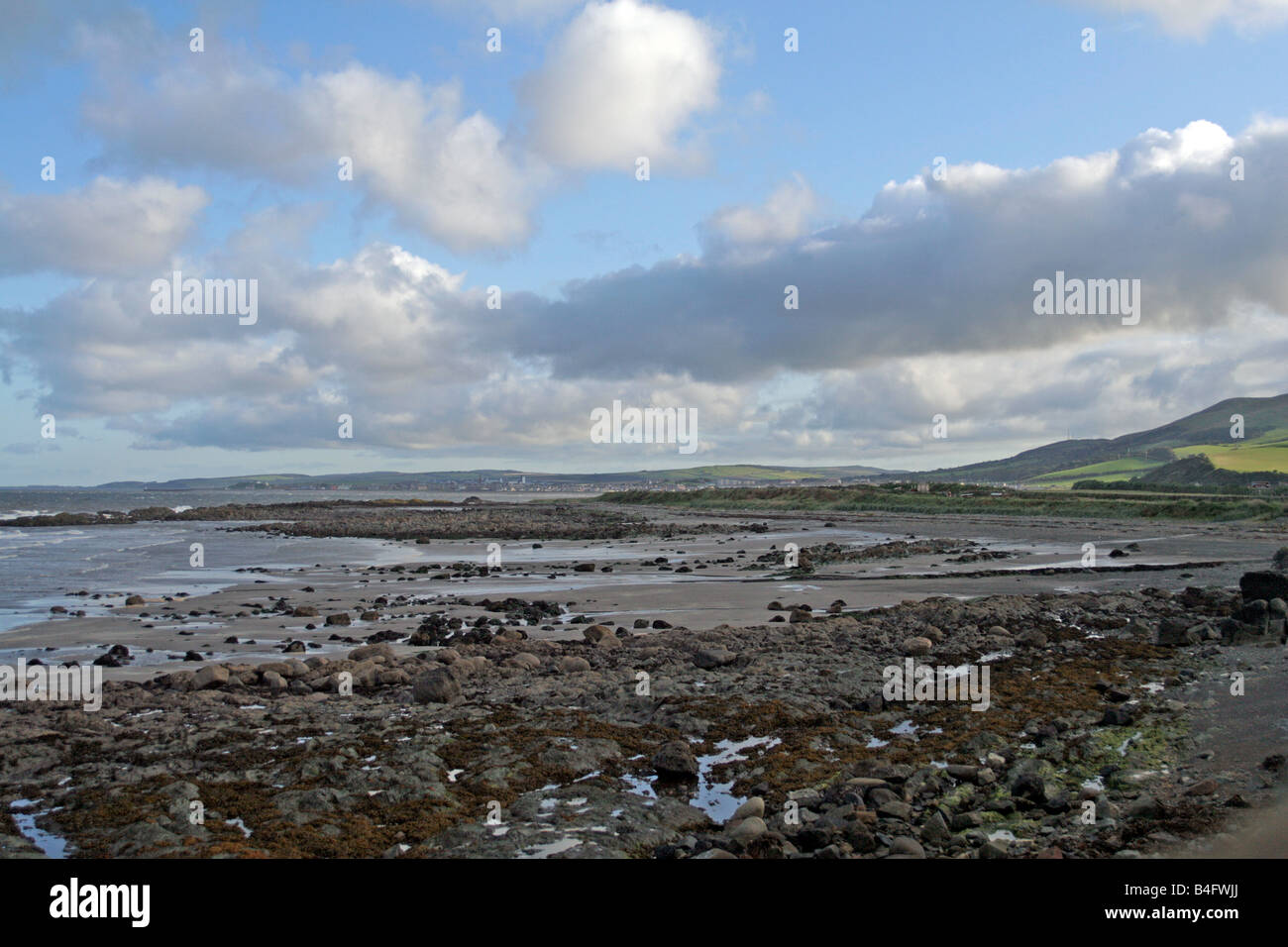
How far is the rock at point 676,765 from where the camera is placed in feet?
35.0

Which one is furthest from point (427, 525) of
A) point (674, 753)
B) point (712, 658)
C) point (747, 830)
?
point (747, 830)

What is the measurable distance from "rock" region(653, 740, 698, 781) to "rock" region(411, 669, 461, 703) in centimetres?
539

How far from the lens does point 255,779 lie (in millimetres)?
10672

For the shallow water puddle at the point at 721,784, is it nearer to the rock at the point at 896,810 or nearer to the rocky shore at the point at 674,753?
the rocky shore at the point at 674,753

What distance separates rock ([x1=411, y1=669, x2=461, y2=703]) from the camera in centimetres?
1488

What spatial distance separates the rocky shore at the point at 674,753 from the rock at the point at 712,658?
0.14 feet

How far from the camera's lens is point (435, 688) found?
49.0 feet

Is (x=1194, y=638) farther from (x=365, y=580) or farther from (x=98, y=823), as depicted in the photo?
(x=365, y=580)

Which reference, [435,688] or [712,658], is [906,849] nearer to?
[435,688]

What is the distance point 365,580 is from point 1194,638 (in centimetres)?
3207

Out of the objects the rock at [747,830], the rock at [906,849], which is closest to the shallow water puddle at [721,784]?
the rock at [747,830]

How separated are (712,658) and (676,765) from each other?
7188 mm

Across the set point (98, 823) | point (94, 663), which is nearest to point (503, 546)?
point (94, 663)
